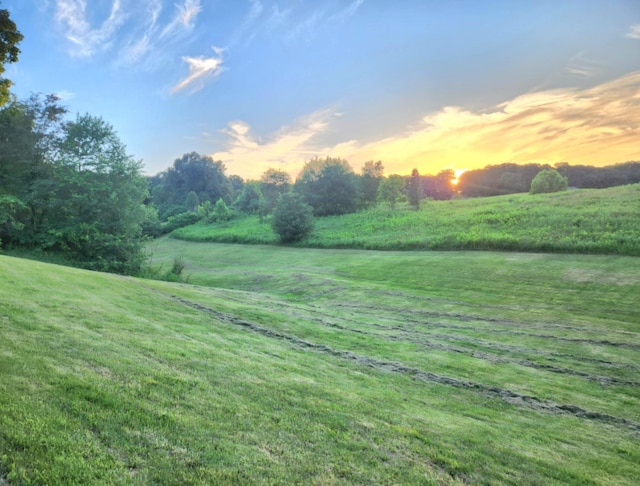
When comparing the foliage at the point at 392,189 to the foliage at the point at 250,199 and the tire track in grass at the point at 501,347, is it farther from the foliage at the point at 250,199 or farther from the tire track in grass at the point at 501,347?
the tire track in grass at the point at 501,347

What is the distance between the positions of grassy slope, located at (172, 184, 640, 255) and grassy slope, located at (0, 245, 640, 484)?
11.8 metres

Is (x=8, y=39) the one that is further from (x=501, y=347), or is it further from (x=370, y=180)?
(x=370, y=180)

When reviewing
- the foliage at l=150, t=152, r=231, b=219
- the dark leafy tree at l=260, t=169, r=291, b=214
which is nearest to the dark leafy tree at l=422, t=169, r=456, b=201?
the dark leafy tree at l=260, t=169, r=291, b=214

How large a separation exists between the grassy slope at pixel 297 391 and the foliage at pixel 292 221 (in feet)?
111

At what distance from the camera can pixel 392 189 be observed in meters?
66.1

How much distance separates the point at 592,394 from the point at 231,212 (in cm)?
8086

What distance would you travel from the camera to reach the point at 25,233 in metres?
25.5

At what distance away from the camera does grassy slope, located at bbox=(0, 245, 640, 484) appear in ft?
12.5

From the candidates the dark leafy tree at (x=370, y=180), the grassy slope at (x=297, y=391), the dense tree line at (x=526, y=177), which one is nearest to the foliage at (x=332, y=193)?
the dark leafy tree at (x=370, y=180)

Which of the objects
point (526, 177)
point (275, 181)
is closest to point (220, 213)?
point (275, 181)

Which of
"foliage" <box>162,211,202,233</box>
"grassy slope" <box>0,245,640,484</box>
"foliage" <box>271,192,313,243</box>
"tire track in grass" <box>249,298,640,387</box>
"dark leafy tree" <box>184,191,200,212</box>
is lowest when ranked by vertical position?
"tire track in grass" <box>249,298,640,387</box>

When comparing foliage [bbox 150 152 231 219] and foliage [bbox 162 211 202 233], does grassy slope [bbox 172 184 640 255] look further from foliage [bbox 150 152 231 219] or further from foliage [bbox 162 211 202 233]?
foliage [bbox 150 152 231 219]

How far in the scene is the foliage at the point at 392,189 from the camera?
66.2 metres

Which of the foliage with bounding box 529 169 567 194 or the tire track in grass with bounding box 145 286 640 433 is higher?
the foliage with bounding box 529 169 567 194
